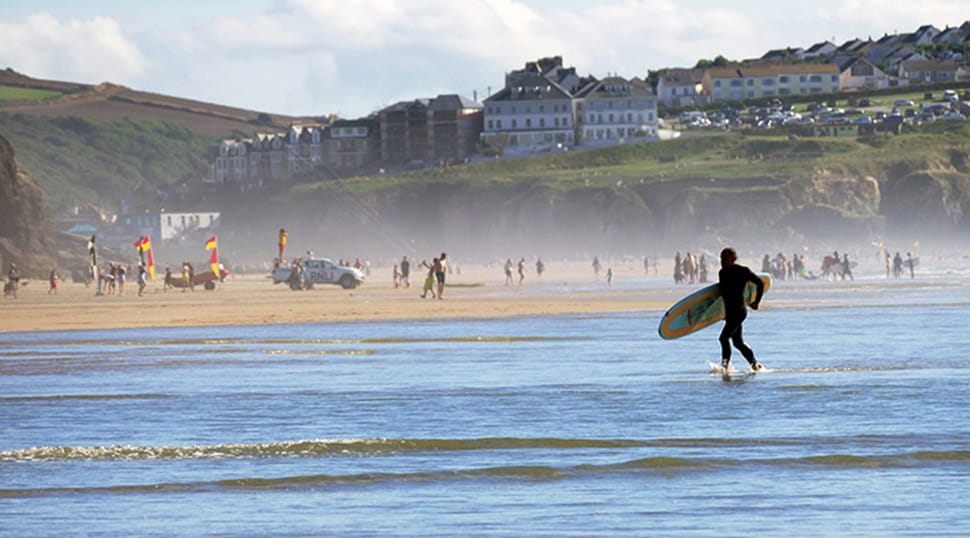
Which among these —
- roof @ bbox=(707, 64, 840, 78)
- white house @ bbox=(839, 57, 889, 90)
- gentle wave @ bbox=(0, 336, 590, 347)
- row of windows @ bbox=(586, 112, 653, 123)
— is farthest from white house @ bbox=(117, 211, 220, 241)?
gentle wave @ bbox=(0, 336, 590, 347)

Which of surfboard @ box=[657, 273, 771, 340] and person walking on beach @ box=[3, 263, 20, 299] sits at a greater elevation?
person walking on beach @ box=[3, 263, 20, 299]

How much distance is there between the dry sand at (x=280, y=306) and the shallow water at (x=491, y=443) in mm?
13316

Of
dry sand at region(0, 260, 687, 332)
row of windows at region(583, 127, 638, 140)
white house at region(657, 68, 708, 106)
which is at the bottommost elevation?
dry sand at region(0, 260, 687, 332)

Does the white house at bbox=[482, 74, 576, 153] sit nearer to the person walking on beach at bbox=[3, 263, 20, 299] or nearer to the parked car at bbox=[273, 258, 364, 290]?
the parked car at bbox=[273, 258, 364, 290]

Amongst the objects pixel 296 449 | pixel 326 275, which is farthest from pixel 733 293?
pixel 326 275

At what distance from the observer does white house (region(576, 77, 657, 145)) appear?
162625mm

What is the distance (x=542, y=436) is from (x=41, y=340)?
19.7 metres

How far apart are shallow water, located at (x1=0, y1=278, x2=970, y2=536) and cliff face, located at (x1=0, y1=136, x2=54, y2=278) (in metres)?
50.6

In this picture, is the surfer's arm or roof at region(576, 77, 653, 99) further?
roof at region(576, 77, 653, 99)

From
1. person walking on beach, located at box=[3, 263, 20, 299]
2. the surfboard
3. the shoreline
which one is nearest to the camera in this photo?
the surfboard

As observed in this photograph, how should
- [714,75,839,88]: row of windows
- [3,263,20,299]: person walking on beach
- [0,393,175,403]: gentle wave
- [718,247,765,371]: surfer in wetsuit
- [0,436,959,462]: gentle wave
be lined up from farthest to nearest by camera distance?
[714,75,839,88]: row of windows < [3,263,20,299]: person walking on beach < [718,247,765,371]: surfer in wetsuit < [0,393,175,403]: gentle wave < [0,436,959,462]: gentle wave

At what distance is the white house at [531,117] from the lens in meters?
162

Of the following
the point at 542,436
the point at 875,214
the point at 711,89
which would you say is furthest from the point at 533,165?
the point at 542,436

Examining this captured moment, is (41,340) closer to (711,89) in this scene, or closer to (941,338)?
(941,338)
